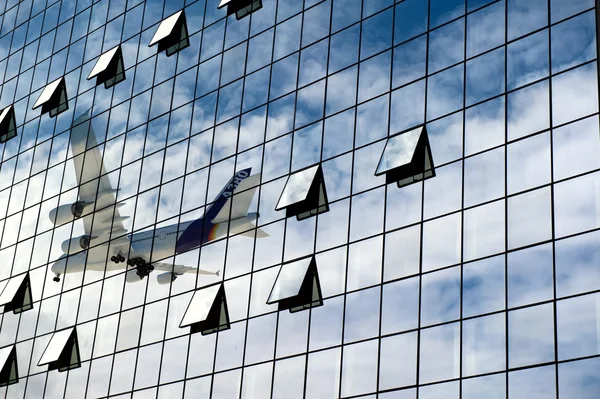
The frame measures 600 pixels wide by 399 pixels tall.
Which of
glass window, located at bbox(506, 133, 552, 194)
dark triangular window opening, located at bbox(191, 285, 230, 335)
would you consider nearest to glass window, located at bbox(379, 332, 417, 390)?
glass window, located at bbox(506, 133, 552, 194)

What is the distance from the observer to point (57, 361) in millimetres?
50188

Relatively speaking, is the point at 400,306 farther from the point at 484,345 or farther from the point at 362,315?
the point at 484,345

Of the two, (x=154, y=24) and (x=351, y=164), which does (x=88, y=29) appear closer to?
(x=154, y=24)

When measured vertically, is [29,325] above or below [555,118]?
below

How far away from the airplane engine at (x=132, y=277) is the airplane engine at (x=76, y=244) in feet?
14.2

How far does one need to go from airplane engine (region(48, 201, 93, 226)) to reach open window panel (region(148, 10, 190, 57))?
28.4 feet

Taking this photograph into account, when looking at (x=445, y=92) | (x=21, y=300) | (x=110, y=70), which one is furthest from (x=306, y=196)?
(x=21, y=300)

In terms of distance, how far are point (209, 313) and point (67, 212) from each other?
13.9 m

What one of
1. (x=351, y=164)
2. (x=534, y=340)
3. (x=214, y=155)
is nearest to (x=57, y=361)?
(x=214, y=155)

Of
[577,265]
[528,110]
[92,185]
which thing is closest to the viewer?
[577,265]

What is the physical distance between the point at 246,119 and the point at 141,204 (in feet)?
22.5

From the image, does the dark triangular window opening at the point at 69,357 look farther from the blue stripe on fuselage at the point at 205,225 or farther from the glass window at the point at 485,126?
the glass window at the point at 485,126

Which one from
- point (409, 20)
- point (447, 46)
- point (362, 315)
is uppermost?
point (409, 20)

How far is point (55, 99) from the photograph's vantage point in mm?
60469
